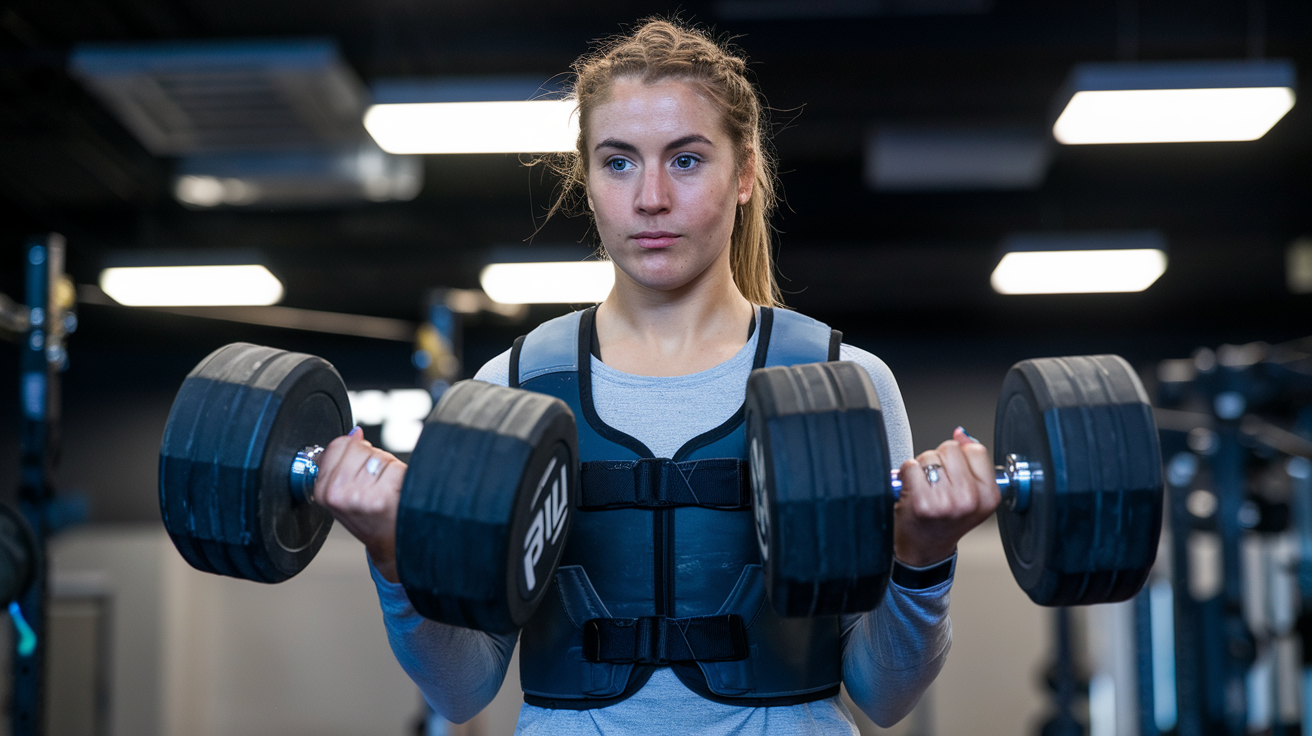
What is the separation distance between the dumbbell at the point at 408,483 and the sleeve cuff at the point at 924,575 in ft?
1.08

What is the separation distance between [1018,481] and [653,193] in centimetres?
46

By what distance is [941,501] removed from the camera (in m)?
0.96

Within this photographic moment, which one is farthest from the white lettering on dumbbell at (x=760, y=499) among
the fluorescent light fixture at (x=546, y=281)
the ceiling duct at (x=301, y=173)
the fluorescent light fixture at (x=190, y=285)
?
the fluorescent light fixture at (x=190, y=285)

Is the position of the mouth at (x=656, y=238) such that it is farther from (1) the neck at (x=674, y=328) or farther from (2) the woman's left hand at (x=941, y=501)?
(2) the woman's left hand at (x=941, y=501)

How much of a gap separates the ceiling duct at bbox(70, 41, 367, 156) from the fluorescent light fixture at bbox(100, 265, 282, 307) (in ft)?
5.61

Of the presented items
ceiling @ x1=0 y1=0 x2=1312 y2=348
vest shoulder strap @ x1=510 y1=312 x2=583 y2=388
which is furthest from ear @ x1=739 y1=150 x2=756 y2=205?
ceiling @ x1=0 y1=0 x2=1312 y2=348

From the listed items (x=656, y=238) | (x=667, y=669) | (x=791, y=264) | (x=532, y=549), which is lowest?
(x=667, y=669)

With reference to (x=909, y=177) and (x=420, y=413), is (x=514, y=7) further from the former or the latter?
(x=420, y=413)

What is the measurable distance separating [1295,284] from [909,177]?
122 inches

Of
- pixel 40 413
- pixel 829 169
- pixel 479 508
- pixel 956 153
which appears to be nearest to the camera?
pixel 479 508

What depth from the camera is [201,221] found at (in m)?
5.81

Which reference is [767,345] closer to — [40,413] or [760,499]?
[760,499]

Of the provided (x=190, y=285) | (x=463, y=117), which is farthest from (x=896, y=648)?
(x=190, y=285)

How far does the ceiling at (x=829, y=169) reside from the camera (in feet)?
11.6
